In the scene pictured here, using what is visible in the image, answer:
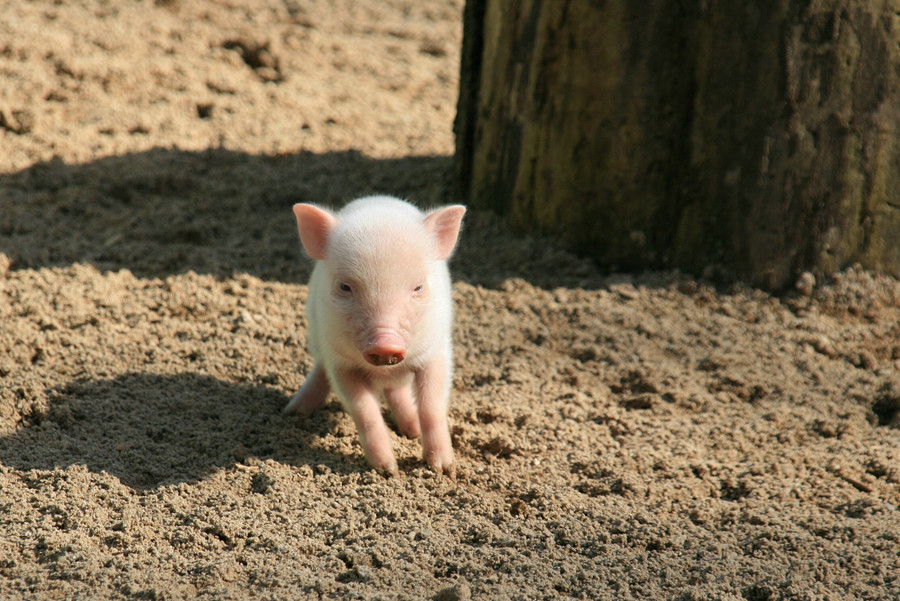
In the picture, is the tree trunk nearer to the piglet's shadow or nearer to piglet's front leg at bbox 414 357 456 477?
piglet's front leg at bbox 414 357 456 477

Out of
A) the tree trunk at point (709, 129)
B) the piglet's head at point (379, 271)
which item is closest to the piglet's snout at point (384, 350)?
the piglet's head at point (379, 271)

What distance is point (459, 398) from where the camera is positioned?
13.2 feet

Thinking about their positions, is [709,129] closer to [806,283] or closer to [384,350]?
[806,283]

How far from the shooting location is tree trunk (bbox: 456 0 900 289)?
4281 mm

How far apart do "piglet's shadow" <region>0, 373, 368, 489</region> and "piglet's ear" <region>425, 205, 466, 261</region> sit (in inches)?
35.9

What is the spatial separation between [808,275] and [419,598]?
9.41 ft

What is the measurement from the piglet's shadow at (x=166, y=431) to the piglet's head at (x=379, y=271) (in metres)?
0.54

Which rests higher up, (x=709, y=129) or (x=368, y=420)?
(x=709, y=129)

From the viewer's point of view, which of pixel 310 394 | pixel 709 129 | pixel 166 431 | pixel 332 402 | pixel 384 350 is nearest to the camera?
pixel 384 350

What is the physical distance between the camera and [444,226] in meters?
3.54

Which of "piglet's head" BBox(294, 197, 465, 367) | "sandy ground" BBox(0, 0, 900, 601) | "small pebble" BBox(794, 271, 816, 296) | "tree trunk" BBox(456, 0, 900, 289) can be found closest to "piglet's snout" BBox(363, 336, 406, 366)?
"piglet's head" BBox(294, 197, 465, 367)

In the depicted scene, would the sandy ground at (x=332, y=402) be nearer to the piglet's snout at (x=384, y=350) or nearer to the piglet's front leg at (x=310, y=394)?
the piglet's front leg at (x=310, y=394)

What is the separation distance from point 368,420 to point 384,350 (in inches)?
18.2

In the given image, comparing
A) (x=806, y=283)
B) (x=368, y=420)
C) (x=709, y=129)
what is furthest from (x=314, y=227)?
(x=806, y=283)
